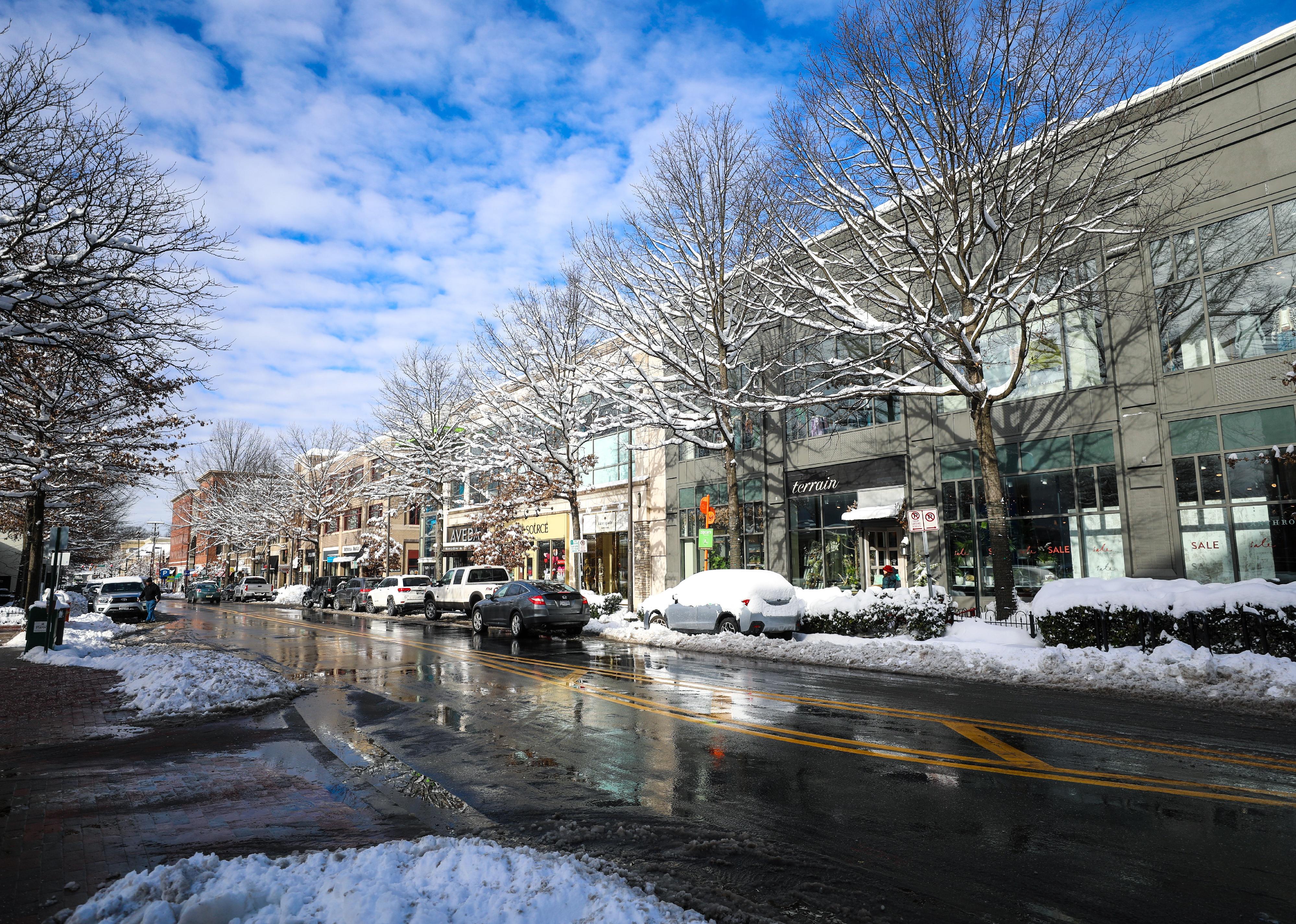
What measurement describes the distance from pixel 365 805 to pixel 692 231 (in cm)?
1910

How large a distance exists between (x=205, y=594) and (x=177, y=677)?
54.1 meters

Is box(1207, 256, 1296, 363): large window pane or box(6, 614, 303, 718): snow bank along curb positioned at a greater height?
box(1207, 256, 1296, 363): large window pane

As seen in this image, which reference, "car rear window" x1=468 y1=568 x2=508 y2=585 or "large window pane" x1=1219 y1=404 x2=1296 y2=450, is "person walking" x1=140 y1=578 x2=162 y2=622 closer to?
"car rear window" x1=468 y1=568 x2=508 y2=585

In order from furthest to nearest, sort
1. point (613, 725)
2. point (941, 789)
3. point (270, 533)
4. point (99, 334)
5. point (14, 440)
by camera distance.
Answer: point (270, 533) < point (14, 440) < point (99, 334) < point (613, 725) < point (941, 789)

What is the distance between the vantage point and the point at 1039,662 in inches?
503

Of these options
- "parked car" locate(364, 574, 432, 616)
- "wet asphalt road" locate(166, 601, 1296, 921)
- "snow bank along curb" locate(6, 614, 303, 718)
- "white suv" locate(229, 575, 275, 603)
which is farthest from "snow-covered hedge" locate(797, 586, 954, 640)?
"white suv" locate(229, 575, 275, 603)

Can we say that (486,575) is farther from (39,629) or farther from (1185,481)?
(1185,481)

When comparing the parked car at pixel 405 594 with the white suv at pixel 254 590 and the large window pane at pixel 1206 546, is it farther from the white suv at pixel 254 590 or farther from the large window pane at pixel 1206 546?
the large window pane at pixel 1206 546

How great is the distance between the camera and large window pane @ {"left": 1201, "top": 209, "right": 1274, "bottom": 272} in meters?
16.9

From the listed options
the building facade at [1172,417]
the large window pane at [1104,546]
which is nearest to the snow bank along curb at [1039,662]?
the large window pane at [1104,546]

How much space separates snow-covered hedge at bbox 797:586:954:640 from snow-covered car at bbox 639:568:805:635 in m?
0.53

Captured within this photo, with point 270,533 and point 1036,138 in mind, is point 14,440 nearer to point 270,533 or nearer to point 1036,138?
point 1036,138

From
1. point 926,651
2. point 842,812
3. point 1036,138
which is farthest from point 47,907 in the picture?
point 1036,138

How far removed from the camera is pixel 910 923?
12.3 feet
